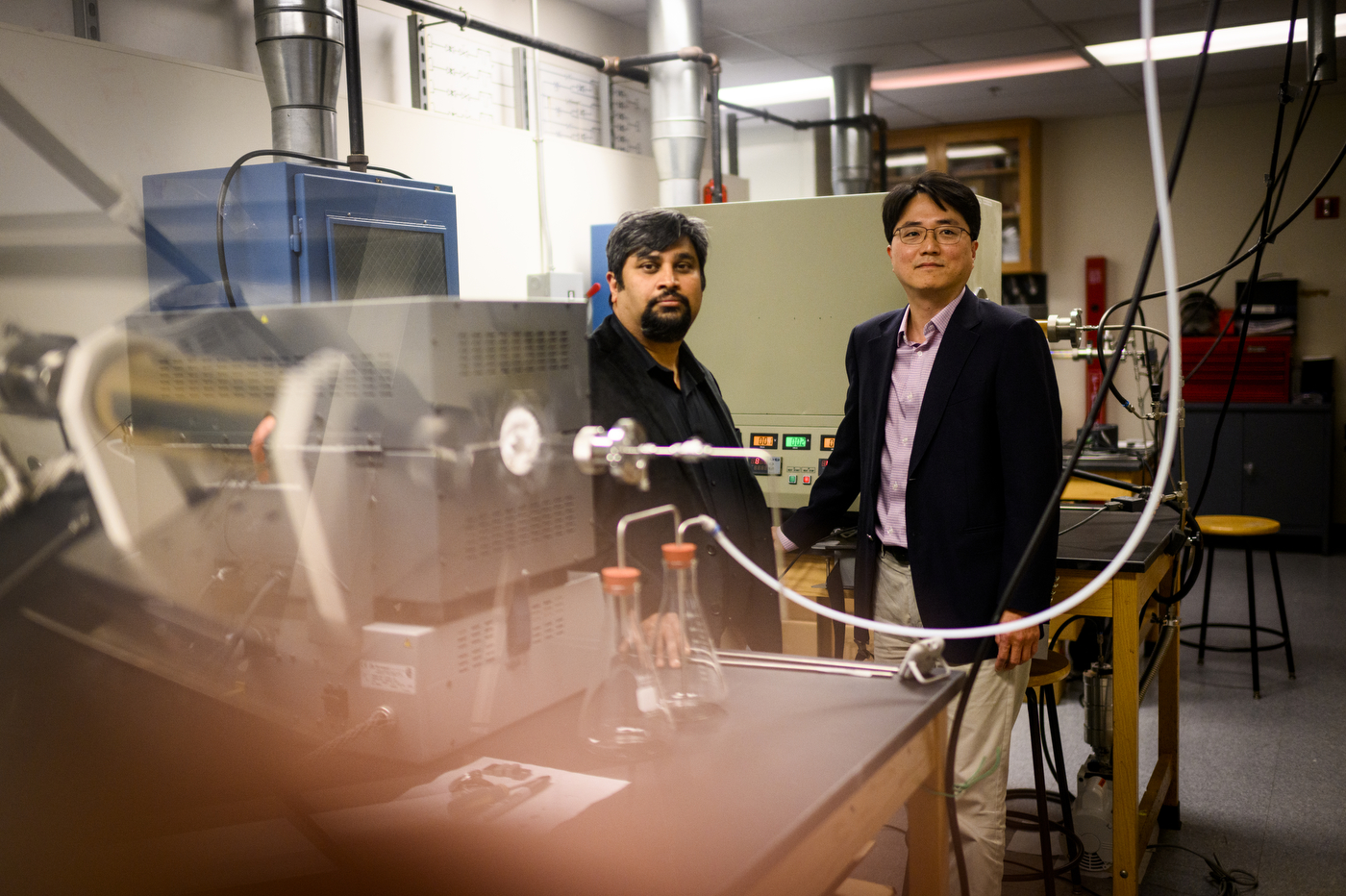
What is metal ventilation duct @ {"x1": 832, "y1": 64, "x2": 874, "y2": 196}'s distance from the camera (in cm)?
529

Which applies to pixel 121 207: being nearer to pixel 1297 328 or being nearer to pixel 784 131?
pixel 784 131

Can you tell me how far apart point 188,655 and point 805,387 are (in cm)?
200

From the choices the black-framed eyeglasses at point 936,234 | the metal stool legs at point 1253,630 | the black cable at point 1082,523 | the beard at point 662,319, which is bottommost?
the metal stool legs at point 1253,630

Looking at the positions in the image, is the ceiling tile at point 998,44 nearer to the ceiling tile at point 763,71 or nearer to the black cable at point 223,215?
the ceiling tile at point 763,71

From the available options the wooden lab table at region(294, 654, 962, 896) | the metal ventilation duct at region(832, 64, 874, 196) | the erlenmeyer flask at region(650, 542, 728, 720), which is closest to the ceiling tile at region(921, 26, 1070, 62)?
the metal ventilation duct at region(832, 64, 874, 196)

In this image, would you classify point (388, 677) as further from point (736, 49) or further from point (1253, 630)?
point (736, 49)

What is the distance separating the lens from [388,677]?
3.51ft

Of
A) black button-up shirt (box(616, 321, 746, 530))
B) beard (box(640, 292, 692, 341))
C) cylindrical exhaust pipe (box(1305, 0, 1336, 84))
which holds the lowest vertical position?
black button-up shirt (box(616, 321, 746, 530))

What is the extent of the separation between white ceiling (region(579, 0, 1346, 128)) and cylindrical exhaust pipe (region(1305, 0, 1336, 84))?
→ 7.31ft

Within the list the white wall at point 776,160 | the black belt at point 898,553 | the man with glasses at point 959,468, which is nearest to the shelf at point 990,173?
the white wall at point 776,160

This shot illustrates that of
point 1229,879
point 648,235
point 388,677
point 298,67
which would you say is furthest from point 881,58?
point 388,677

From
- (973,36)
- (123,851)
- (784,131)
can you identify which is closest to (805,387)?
(123,851)

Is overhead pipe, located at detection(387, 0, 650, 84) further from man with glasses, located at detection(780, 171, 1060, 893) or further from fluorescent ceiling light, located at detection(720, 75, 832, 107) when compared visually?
fluorescent ceiling light, located at detection(720, 75, 832, 107)

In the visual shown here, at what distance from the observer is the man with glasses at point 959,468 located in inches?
72.9
